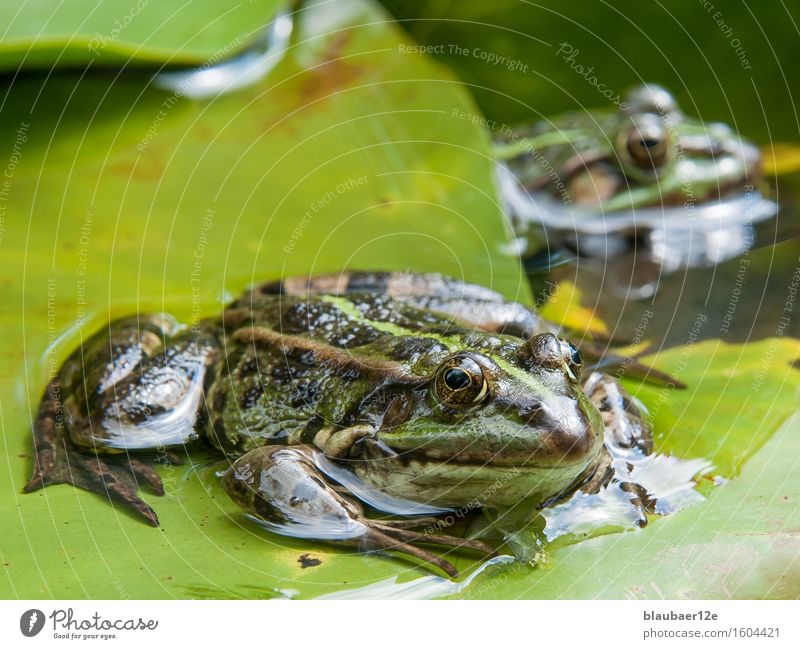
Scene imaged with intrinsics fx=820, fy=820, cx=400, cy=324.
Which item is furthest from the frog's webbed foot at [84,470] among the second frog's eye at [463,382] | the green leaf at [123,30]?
the green leaf at [123,30]

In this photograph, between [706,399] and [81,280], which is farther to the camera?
[81,280]

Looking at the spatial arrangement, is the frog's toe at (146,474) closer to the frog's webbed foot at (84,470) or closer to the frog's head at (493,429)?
the frog's webbed foot at (84,470)

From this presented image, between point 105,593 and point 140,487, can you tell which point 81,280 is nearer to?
point 140,487

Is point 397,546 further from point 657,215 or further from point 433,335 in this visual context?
point 657,215

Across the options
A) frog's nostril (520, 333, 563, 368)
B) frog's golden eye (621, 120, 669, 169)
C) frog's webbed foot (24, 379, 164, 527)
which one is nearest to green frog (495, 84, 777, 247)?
frog's golden eye (621, 120, 669, 169)

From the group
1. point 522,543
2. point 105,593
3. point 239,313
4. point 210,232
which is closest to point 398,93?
point 210,232

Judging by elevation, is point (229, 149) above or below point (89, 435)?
above
